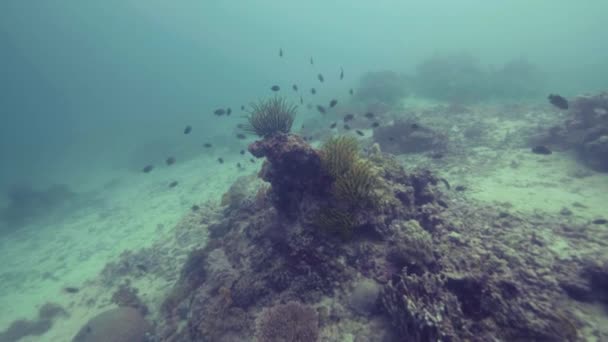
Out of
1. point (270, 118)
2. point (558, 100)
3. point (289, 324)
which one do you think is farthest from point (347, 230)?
point (558, 100)

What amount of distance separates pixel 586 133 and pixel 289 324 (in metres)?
16.4

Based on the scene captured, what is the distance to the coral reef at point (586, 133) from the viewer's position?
12.3 metres

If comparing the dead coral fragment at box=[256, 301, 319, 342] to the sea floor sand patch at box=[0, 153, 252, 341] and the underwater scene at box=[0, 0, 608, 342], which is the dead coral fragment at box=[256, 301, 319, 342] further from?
the sea floor sand patch at box=[0, 153, 252, 341]

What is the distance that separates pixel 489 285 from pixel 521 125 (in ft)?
61.7

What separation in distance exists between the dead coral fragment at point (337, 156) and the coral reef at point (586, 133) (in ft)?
40.3

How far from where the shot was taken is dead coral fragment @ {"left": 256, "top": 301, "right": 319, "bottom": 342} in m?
5.30

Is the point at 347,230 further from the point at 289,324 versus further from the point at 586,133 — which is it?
the point at 586,133

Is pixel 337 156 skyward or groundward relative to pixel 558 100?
skyward

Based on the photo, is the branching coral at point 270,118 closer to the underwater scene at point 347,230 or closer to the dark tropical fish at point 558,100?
the underwater scene at point 347,230

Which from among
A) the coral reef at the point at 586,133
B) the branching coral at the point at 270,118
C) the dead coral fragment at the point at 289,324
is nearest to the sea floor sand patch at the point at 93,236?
the branching coral at the point at 270,118

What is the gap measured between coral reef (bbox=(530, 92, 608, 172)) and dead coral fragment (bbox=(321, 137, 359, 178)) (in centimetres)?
1229

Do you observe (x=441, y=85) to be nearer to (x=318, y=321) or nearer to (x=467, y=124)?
(x=467, y=124)

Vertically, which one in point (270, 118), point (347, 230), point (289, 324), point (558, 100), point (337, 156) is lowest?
point (289, 324)

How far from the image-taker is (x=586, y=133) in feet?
43.9
